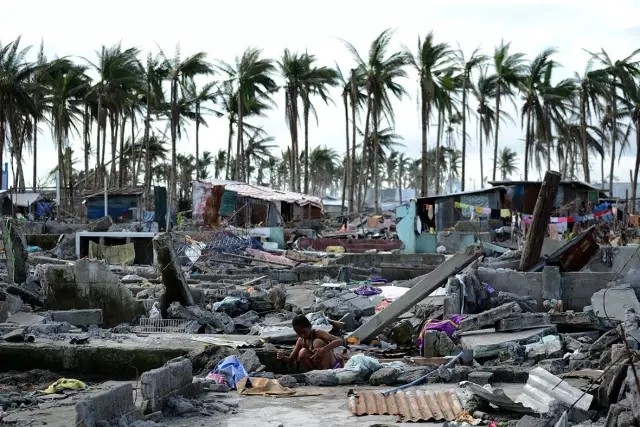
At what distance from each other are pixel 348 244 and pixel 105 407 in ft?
68.6

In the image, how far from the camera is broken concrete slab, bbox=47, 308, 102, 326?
42.6 ft

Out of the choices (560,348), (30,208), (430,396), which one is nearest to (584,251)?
(560,348)

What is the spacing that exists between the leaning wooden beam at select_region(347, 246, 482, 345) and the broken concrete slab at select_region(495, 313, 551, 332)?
4.83 ft

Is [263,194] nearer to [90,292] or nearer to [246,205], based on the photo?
[246,205]

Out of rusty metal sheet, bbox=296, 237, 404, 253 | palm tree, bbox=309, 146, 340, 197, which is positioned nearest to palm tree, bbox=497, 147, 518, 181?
palm tree, bbox=309, 146, 340, 197

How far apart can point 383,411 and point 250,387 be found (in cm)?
180

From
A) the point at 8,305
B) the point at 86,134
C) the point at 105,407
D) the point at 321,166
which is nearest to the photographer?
the point at 105,407


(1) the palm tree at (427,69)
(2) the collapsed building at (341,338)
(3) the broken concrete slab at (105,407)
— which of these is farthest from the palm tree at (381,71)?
(3) the broken concrete slab at (105,407)

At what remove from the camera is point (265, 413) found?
761cm

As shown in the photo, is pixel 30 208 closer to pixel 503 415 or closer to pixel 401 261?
pixel 401 261

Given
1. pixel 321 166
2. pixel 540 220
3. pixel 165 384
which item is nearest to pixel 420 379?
pixel 165 384

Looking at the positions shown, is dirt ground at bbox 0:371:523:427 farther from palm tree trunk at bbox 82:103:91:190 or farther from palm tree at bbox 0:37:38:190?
palm tree trunk at bbox 82:103:91:190

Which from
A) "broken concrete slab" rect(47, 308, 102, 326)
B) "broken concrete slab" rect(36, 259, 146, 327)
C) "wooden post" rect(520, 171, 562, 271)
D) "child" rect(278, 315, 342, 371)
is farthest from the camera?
"broken concrete slab" rect(36, 259, 146, 327)

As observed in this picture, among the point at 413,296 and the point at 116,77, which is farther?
the point at 116,77
